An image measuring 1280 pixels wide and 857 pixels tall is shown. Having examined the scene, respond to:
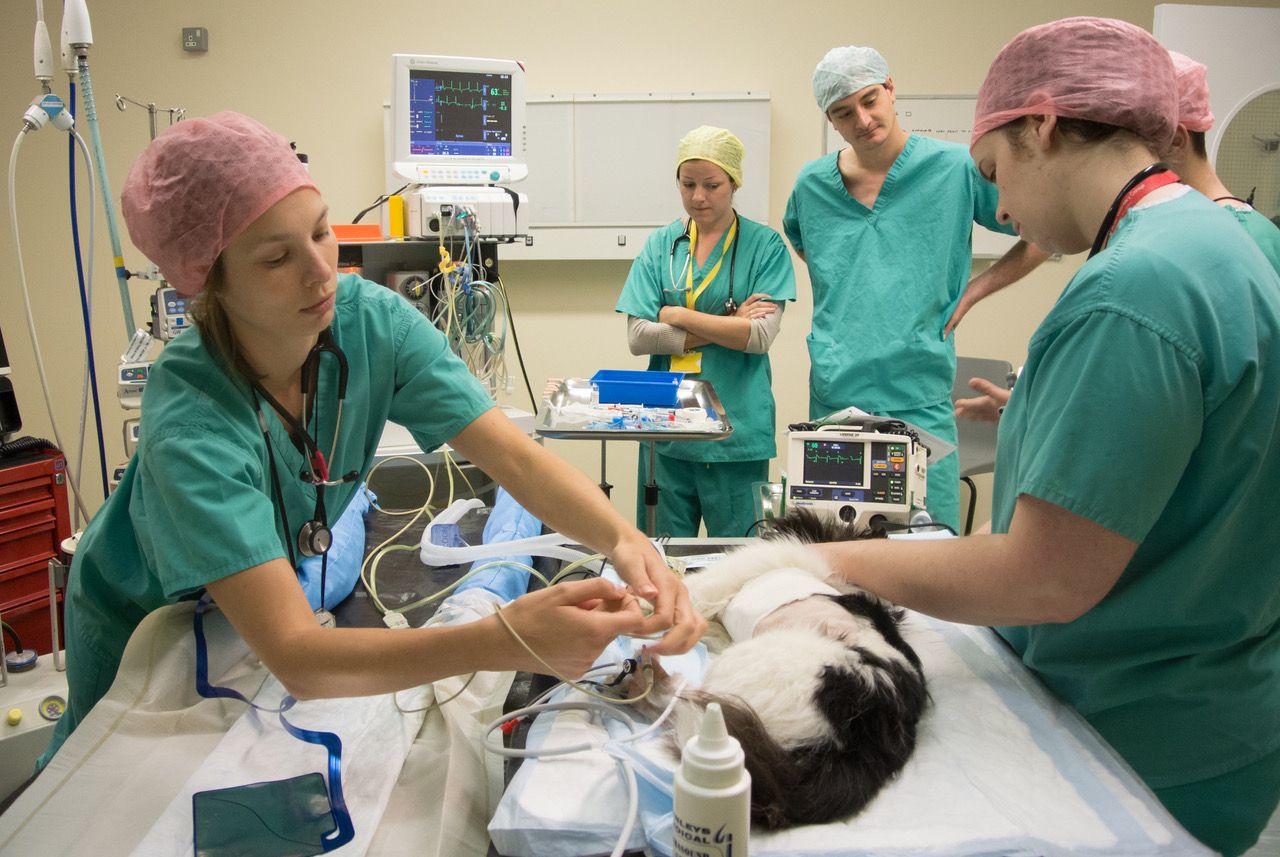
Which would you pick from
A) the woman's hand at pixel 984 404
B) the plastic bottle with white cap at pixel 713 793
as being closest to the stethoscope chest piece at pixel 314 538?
the plastic bottle with white cap at pixel 713 793

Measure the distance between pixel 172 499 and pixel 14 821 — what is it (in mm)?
382

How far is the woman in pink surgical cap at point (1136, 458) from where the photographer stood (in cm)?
92

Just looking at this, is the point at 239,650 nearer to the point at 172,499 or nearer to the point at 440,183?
the point at 172,499

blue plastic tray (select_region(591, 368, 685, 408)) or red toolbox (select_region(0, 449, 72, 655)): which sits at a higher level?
blue plastic tray (select_region(591, 368, 685, 408))

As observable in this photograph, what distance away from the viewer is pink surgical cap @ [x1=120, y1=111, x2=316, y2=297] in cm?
108

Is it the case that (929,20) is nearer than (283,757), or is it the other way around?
→ (283,757)

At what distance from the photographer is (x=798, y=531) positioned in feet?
5.04

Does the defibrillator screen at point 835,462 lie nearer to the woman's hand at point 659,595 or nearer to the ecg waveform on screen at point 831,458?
the ecg waveform on screen at point 831,458

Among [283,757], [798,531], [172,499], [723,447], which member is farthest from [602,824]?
[723,447]

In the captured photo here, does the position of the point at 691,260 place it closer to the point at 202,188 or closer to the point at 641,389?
the point at 641,389

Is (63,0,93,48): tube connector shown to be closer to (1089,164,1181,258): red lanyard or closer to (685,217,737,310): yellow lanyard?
(685,217,737,310): yellow lanyard

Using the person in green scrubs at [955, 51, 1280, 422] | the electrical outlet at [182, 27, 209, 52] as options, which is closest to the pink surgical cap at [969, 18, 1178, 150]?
the person in green scrubs at [955, 51, 1280, 422]

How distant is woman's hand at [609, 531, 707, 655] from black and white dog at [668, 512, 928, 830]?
2.2 inches

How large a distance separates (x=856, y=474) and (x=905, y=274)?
991 millimetres
